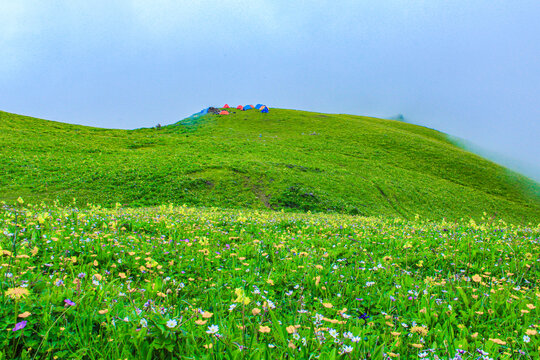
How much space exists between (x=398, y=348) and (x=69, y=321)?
3.18 metres

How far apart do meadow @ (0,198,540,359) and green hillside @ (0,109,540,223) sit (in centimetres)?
1938

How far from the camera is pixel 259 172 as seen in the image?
33.4 m

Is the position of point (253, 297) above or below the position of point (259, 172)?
above

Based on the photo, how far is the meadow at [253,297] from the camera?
2.25 meters

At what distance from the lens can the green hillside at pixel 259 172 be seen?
1033 inches

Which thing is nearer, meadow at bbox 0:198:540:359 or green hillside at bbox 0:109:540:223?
meadow at bbox 0:198:540:359

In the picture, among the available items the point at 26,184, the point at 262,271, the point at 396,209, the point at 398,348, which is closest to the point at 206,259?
the point at 262,271

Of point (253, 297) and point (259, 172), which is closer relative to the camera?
point (253, 297)

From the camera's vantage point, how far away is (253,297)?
11.8 feet

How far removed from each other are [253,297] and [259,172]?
29.9 metres

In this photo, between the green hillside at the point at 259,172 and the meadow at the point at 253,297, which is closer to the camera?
the meadow at the point at 253,297

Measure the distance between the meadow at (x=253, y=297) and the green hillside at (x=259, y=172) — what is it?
763 inches

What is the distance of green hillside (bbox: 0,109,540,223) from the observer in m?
26.2

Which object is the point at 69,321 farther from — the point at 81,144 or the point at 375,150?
the point at 375,150
